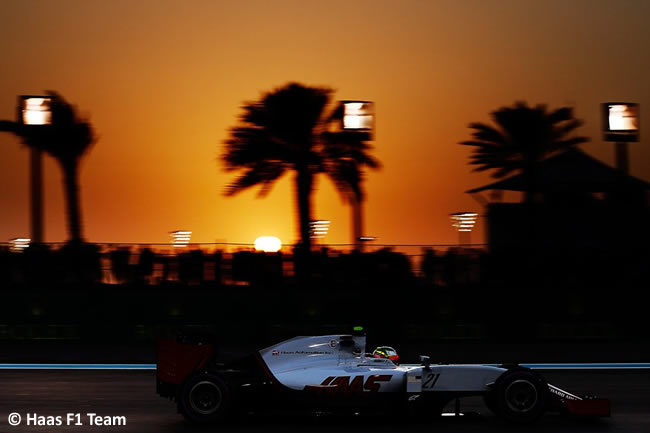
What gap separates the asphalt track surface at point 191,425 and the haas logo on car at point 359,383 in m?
0.35

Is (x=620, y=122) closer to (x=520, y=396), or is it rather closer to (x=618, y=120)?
(x=618, y=120)

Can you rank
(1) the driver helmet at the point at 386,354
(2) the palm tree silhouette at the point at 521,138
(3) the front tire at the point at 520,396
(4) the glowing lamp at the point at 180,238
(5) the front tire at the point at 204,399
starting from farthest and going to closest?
(2) the palm tree silhouette at the point at 521,138 → (4) the glowing lamp at the point at 180,238 → (1) the driver helmet at the point at 386,354 → (5) the front tire at the point at 204,399 → (3) the front tire at the point at 520,396

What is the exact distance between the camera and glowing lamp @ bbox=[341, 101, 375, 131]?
26.4 meters

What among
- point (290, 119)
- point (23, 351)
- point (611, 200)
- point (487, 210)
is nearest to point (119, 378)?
point (23, 351)

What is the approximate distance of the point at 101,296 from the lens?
2239cm

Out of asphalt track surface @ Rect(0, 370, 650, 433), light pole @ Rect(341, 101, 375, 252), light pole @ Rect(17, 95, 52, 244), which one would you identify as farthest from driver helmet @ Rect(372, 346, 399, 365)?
light pole @ Rect(17, 95, 52, 244)

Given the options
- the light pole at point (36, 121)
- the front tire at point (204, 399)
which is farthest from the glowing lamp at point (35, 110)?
the front tire at point (204, 399)

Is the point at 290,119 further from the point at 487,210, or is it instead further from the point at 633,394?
the point at 633,394

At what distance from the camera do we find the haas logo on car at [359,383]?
9336mm

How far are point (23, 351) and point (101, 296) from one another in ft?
10.3

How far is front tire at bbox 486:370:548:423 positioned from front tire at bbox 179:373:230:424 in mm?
2469

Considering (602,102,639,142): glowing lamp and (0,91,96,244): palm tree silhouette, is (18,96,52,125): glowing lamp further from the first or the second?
(602,102,639,142): glowing lamp

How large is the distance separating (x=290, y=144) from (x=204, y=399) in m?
18.0

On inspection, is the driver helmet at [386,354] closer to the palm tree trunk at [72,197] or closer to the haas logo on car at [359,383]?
the haas logo on car at [359,383]
